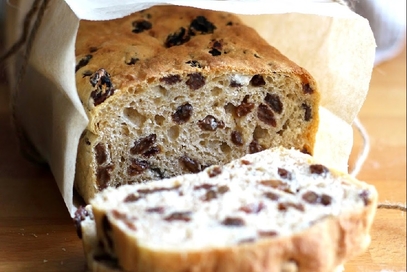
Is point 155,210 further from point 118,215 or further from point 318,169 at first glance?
point 318,169

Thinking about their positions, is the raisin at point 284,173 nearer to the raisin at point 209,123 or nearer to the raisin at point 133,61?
the raisin at point 209,123

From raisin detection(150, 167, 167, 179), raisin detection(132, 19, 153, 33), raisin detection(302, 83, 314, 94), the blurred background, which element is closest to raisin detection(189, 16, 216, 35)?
raisin detection(132, 19, 153, 33)

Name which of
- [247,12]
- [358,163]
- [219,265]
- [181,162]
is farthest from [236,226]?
[358,163]

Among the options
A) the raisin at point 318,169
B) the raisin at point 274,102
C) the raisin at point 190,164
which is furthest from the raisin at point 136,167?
the raisin at point 318,169

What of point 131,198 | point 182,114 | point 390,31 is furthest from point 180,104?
point 390,31

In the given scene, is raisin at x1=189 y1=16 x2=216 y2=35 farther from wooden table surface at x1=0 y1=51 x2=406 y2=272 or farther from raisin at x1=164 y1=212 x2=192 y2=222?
raisin at x1=164 y1=212 x2=192 y2=222

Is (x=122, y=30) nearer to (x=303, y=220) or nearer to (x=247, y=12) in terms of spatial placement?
(x=247, y=12)
